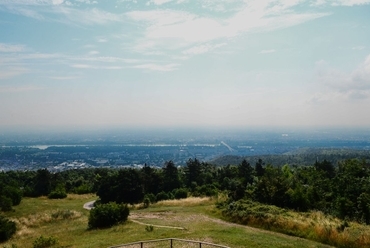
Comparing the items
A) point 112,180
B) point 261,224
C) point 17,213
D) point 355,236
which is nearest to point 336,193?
point 261,224

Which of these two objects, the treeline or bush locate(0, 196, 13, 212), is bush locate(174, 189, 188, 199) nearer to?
the treeline

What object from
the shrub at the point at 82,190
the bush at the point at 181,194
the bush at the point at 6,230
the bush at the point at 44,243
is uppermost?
the bush at the point at 44,243

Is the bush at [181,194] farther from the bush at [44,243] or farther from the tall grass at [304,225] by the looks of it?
the bush at [44,243]

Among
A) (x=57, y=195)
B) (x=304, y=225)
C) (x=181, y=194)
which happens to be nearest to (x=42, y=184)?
(x=57, y=195)

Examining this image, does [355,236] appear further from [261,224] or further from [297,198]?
[297,198]

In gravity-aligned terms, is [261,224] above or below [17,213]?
above

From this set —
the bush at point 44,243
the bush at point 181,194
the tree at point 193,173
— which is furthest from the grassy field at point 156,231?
the tree at point 193,173
